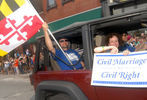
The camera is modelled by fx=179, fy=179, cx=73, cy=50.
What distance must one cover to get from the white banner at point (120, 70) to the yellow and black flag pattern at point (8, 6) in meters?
1.77

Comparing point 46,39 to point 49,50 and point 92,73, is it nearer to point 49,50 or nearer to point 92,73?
point 49,50

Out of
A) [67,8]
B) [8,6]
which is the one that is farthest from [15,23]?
[67,8]

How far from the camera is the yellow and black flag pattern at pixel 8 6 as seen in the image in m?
3.07

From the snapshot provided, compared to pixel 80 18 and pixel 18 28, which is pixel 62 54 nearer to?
pixel 18 28

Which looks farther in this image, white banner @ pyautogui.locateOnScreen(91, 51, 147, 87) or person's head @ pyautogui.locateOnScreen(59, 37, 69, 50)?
person's head @ pyautogui.locateOnScreen(59, 37, 69, 50)

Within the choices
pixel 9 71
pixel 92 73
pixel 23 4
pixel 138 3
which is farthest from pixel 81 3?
pixel 92 73

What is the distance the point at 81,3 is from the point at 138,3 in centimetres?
418

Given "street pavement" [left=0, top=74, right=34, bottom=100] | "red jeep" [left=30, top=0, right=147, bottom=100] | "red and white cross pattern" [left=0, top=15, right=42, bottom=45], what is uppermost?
"red and white cross pattern" [left=0, top=15, right=42, bottom=45]

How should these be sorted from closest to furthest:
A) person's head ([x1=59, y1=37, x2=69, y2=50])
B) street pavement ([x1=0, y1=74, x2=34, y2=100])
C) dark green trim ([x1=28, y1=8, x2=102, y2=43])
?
person's head ([x1=59, y1=37, x2=69, y2=50]) → street pavement ([x1=0, y1=74, x2=34, y2=100]) → dark green trim ([x1=28, y1=8, x2=102, y2=43])

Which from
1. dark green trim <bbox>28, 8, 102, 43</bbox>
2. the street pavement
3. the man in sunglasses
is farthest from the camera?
dark green trim <bbox>28, 8, 102, 43</bbox>

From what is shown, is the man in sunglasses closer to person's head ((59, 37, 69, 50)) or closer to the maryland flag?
person's head ((59, 37, 69, 50))

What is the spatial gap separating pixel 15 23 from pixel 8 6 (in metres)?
0.33

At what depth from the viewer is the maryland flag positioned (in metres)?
3.03

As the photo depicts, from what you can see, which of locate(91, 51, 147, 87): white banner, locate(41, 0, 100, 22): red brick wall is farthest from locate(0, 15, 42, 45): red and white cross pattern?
locate(41, 0, 100, 22): red brick wall
